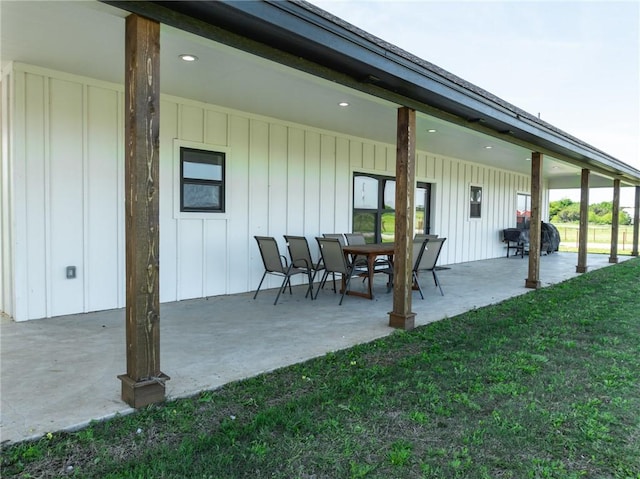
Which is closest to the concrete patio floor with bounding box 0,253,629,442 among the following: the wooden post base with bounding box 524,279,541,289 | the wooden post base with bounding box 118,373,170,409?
the wooden post base with bounding box 118,373,170,409

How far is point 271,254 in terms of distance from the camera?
5.34 metres

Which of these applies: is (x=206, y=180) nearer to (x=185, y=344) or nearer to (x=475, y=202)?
(x=185, y=344)

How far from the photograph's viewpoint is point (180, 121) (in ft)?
16.7

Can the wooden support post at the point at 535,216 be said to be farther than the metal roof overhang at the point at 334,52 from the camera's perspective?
Yes

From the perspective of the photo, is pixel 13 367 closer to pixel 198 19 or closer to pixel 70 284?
pixel 70 284

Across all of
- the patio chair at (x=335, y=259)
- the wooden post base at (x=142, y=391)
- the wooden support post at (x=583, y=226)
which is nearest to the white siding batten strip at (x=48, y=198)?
the wooden post base at (x=142, y=391)

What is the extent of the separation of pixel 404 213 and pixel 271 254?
1929mm

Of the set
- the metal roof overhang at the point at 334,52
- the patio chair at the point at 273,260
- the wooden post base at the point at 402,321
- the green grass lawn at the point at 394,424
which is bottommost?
the green grass lawn at the point at 394,424

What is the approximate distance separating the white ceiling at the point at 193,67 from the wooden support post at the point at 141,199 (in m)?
0.23

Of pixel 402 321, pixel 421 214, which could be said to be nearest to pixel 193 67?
pixel 402 321

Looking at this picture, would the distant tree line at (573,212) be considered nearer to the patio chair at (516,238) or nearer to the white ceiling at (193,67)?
the patio chair at (516,238)

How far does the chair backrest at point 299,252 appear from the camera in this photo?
17.8ft

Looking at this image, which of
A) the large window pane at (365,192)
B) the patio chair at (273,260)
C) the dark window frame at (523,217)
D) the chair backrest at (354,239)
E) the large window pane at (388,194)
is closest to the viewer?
the patio chair at (273,260)

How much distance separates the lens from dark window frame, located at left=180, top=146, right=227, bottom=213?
519 centimetres
